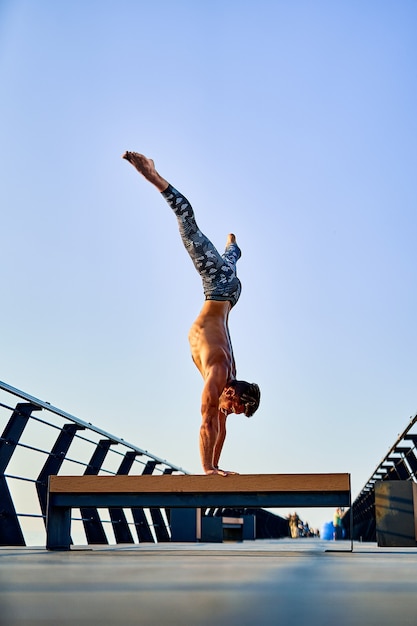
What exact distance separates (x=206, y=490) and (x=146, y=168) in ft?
8.19

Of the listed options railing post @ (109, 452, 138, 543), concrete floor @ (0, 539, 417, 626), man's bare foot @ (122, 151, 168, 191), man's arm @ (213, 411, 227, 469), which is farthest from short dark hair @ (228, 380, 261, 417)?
railing post @ (109, 452, 138, 543)

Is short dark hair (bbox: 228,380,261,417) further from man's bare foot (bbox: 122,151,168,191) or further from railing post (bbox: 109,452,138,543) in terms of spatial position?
railing post (bbox: 109,452,138,543)

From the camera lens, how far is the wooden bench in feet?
15.1

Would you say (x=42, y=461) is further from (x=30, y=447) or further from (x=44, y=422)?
(x=30, y=447)

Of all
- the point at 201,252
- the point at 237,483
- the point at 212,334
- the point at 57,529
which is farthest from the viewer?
the point at 201,252

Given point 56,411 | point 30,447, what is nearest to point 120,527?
point 56,411

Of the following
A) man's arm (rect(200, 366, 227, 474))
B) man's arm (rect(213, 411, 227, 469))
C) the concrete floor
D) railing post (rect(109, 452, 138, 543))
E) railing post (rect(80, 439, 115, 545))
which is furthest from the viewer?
railing post (rect(109, 452, 138, 543))

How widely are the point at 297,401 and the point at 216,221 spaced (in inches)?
278

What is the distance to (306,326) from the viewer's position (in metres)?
12.7

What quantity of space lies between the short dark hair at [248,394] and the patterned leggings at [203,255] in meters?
0.82

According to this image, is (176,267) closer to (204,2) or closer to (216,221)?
(216,221)

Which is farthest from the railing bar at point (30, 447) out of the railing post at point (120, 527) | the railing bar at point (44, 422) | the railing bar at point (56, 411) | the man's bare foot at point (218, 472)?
the railing post at point (120, 527)

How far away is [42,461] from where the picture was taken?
7.06 meters

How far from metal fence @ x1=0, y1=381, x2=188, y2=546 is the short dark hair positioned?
1.80m
